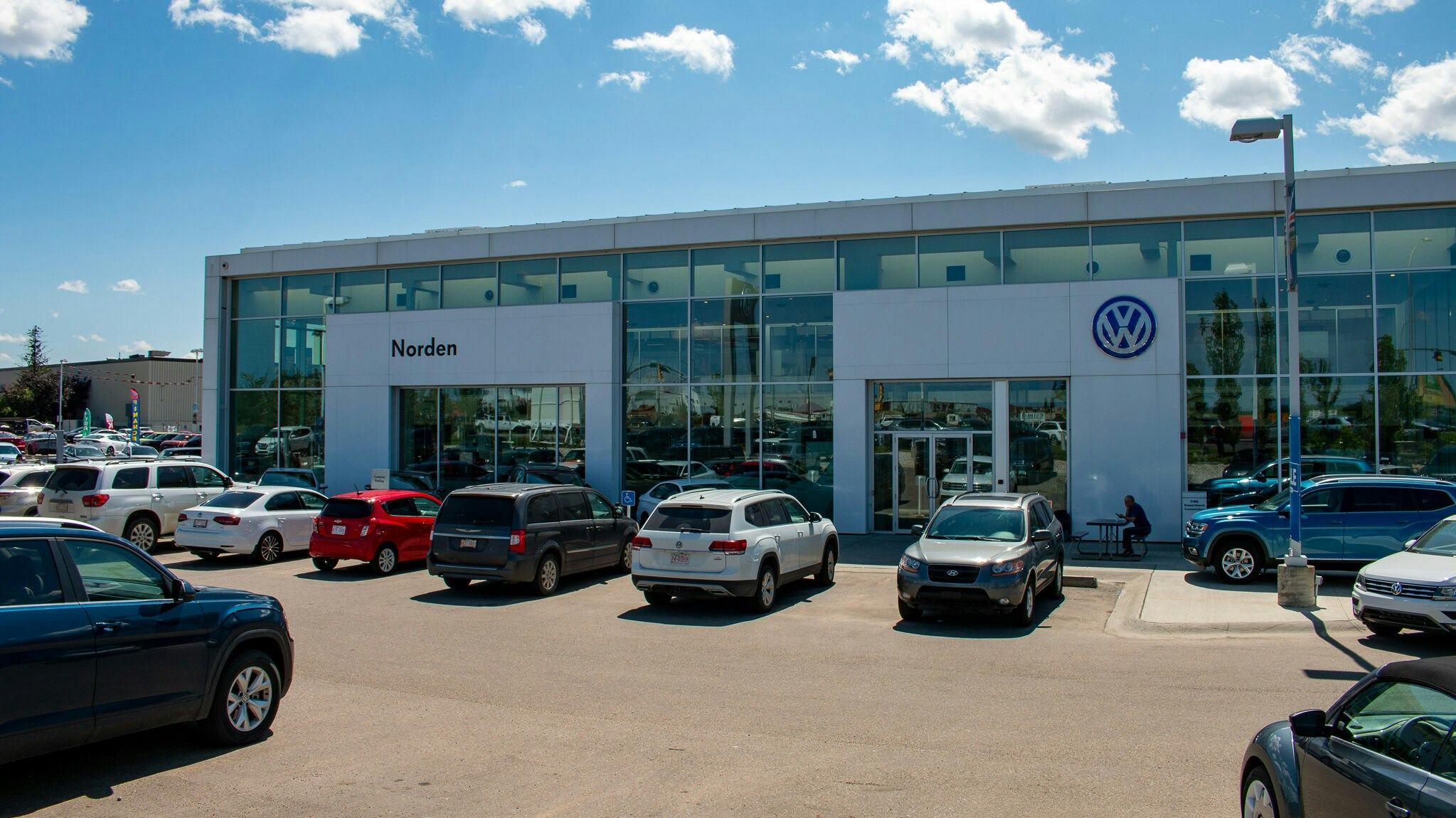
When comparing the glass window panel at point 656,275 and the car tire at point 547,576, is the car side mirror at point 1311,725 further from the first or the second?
the glass window panel at point 656,275

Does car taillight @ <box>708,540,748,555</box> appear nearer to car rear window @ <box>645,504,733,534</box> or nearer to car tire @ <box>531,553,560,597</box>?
car rear window @ <box>645,504,733,534</box>

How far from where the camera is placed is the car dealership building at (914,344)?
19953 millimetres

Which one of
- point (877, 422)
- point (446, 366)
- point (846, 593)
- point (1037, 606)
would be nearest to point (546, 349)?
point (446, 366)

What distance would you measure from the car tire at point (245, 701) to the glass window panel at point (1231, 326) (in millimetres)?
19002

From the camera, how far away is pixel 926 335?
2175cm

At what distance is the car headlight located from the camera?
39.1 feet

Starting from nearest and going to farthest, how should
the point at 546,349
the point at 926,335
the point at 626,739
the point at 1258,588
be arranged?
the point at 626,739, the point at 1258,588, the point at 926,335, the point at 546,349

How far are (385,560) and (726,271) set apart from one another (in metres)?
11.1

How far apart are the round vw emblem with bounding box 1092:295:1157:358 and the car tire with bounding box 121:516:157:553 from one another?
65.5ft

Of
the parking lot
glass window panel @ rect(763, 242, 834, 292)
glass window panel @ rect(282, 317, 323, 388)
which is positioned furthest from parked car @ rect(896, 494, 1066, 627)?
glass window panel @ rect(282, 317, 323, 388)

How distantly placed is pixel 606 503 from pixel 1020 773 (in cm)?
1121

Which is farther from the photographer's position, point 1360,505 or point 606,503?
point 606,503

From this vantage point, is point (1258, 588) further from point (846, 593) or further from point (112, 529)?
point (112, 529)

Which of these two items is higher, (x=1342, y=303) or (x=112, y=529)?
(x=1342, y=303)
